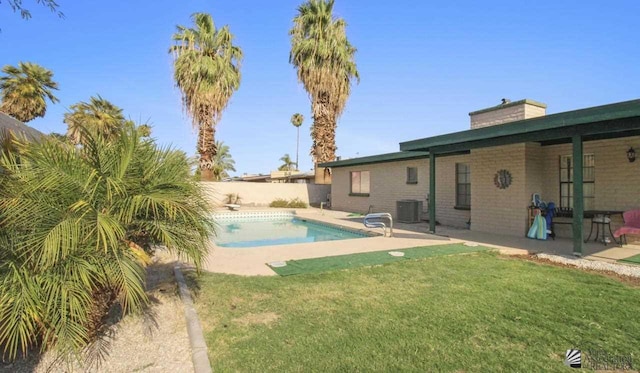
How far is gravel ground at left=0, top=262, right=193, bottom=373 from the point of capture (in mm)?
3006

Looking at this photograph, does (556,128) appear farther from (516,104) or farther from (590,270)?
(516,104)

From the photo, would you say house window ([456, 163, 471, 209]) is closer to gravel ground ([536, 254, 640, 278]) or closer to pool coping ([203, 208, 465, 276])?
pool coping ([203, 208, 465, 276])

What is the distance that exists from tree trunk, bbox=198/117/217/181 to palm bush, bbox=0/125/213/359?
59.7 ft

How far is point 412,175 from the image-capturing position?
49.4ft

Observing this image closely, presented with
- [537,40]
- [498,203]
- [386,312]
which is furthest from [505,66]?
[386,312]

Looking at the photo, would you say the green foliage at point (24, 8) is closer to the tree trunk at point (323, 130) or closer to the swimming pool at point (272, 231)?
the swimming pool at point (272, 231)

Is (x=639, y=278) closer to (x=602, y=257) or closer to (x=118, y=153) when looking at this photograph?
(x=602, y=257)

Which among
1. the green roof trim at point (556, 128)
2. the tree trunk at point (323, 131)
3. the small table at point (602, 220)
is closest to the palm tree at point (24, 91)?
the tree trunk at point (323, 131)

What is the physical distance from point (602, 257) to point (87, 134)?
9.10 metres

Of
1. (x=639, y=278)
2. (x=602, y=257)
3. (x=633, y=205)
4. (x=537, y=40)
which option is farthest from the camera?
(x=537, y=40)

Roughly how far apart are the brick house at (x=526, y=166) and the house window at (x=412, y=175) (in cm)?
6

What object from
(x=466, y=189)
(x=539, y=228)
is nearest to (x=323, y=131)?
(x=466, y=189)

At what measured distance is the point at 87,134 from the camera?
3.26 meters

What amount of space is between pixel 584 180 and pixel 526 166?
4.61 feet
